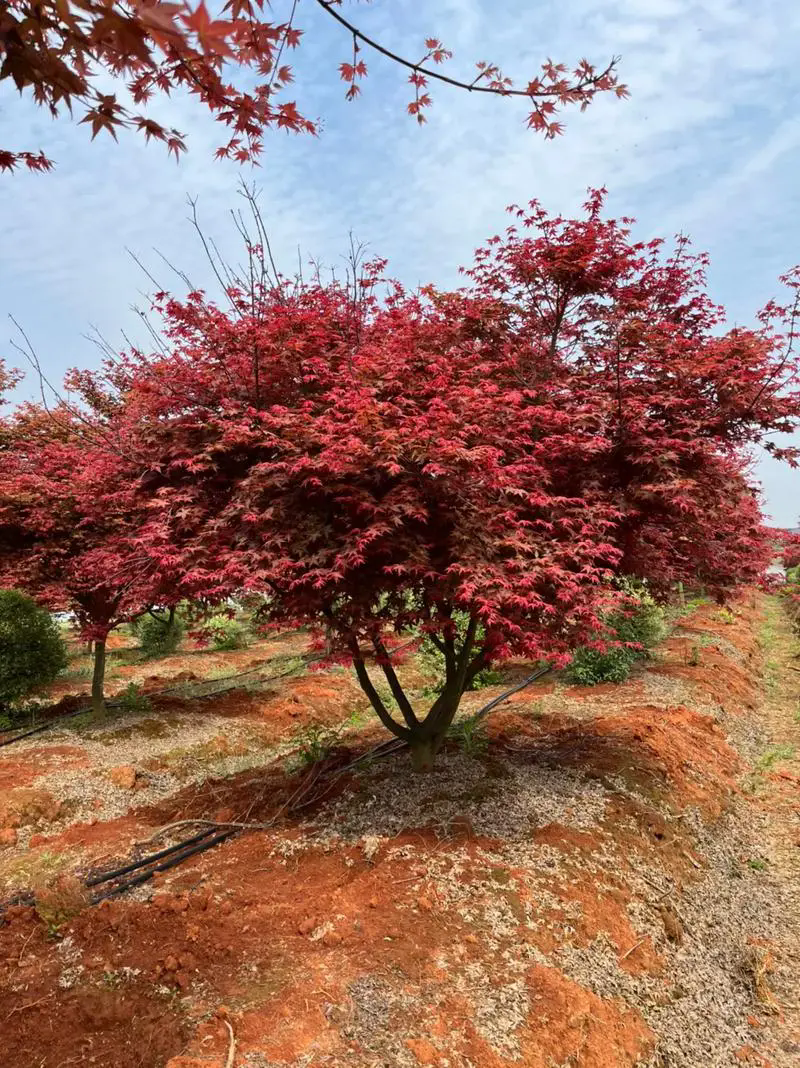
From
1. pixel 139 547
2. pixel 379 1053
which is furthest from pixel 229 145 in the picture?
pixel 379 1053

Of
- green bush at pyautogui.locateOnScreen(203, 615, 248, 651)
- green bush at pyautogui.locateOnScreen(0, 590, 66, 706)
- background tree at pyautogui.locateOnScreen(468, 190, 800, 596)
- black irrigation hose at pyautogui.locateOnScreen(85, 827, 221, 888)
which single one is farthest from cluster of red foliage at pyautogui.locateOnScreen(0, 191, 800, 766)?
green bush at pyautogui.locateOnScreen(203, 615, 248, 651)

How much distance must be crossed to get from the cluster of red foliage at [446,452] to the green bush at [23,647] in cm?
533

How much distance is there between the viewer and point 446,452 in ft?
10.8

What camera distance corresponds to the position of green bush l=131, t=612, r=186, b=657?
46.1 ft

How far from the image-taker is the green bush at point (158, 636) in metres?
14.1

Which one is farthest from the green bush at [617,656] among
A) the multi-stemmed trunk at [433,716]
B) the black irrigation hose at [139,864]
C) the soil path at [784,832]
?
the black irrigation hose at [139,864]

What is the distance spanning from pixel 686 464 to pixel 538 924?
10.2 ft

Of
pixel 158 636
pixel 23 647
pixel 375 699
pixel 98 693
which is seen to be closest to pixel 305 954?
pixel 375 699

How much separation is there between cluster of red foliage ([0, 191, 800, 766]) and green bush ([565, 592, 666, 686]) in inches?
149

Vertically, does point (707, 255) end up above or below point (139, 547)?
above

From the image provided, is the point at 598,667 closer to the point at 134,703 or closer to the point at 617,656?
the point at 617,656

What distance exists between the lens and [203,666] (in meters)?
12.5

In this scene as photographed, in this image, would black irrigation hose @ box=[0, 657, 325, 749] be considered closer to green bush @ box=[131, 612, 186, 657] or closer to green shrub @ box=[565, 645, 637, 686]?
green bush @ box=[131, 612, 186, 657]

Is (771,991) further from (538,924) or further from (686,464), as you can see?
(686,464)
